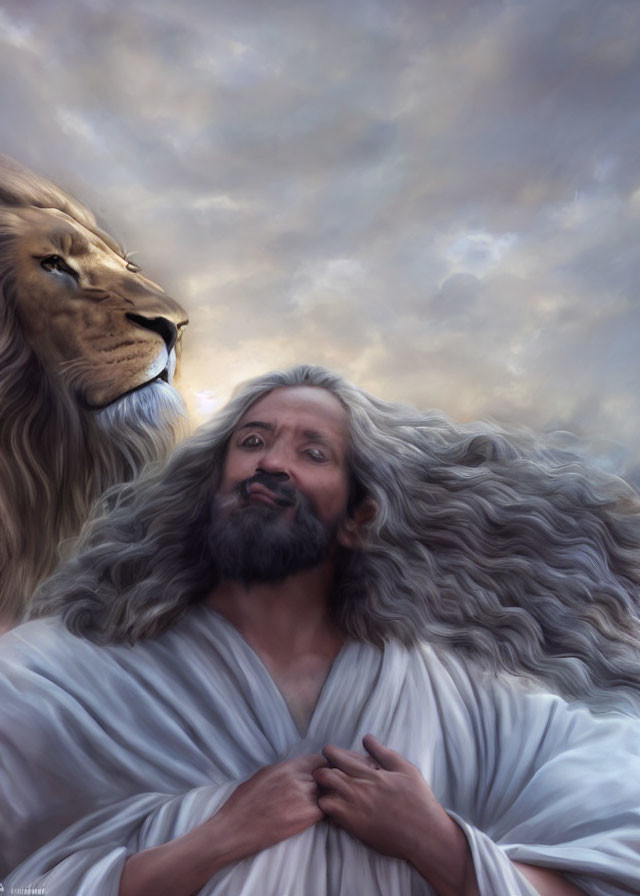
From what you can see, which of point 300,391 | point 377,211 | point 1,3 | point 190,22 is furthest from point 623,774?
point 1,3

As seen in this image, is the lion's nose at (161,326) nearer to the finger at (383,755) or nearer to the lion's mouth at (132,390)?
the lion's mouth at (132,390)

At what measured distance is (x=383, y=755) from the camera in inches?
99.8

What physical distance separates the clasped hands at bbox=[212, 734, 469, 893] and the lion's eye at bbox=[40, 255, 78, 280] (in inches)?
76.3

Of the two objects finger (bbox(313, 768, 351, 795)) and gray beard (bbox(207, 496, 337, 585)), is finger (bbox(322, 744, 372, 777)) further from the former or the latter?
gray beard (bbox(207, 496, 337, 585))

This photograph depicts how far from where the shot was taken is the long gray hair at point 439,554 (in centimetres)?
294

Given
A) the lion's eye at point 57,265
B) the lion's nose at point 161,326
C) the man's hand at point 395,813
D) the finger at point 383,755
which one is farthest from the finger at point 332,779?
the lion's eye at point 57,265

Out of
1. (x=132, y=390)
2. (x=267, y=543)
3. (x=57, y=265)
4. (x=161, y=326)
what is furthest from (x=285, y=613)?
(x=57, y=265)

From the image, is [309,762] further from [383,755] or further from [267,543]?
[267,543]

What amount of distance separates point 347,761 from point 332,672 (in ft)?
1.06

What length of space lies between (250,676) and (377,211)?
7.01ft

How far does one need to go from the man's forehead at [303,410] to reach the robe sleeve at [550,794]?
971 millimetres

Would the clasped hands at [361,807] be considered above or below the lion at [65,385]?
below

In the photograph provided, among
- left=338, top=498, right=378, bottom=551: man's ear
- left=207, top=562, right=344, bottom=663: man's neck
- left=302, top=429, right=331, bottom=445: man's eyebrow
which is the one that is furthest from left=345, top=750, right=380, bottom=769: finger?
left=302, top=429, right=331, bottom=445: man's eyebrow

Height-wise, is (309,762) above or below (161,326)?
below
